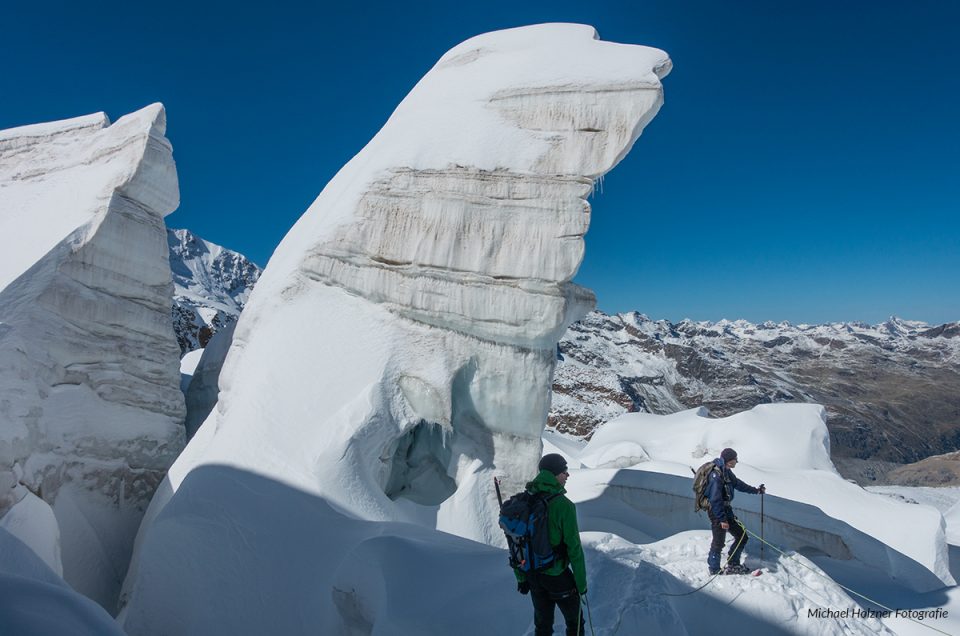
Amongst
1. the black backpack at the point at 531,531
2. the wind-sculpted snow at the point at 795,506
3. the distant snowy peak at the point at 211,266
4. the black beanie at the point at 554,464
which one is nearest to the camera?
the black backpack at the point at 531,531

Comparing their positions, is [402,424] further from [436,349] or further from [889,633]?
[889,633]

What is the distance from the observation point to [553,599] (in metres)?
3.84

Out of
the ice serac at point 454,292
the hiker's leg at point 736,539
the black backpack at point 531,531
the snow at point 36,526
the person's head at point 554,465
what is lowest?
the snow at point 36,526

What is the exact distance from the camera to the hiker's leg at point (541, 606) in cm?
382

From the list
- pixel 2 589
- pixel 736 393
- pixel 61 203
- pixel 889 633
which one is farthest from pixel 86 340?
pixel 736 393

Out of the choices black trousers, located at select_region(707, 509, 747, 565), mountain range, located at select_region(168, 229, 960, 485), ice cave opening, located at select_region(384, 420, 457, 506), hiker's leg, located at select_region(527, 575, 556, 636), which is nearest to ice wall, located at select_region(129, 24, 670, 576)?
ice cave opening, located at select_region(384, 420, 457, 506)

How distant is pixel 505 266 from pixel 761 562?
17.2ft

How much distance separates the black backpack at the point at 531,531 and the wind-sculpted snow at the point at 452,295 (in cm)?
409

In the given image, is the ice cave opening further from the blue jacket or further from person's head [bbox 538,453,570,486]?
person's head [bbox 538,453,570,486]

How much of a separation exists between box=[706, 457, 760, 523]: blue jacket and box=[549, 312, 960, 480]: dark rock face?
63383 millimetres

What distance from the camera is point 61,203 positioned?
33.7 ft

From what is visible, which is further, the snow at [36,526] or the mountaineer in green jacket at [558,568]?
the snow at [36,526]

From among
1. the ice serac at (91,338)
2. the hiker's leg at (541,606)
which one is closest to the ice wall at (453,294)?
the ice serac at (91,338)

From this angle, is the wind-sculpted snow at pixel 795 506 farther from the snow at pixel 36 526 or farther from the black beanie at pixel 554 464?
the snow at pixel 36 526
